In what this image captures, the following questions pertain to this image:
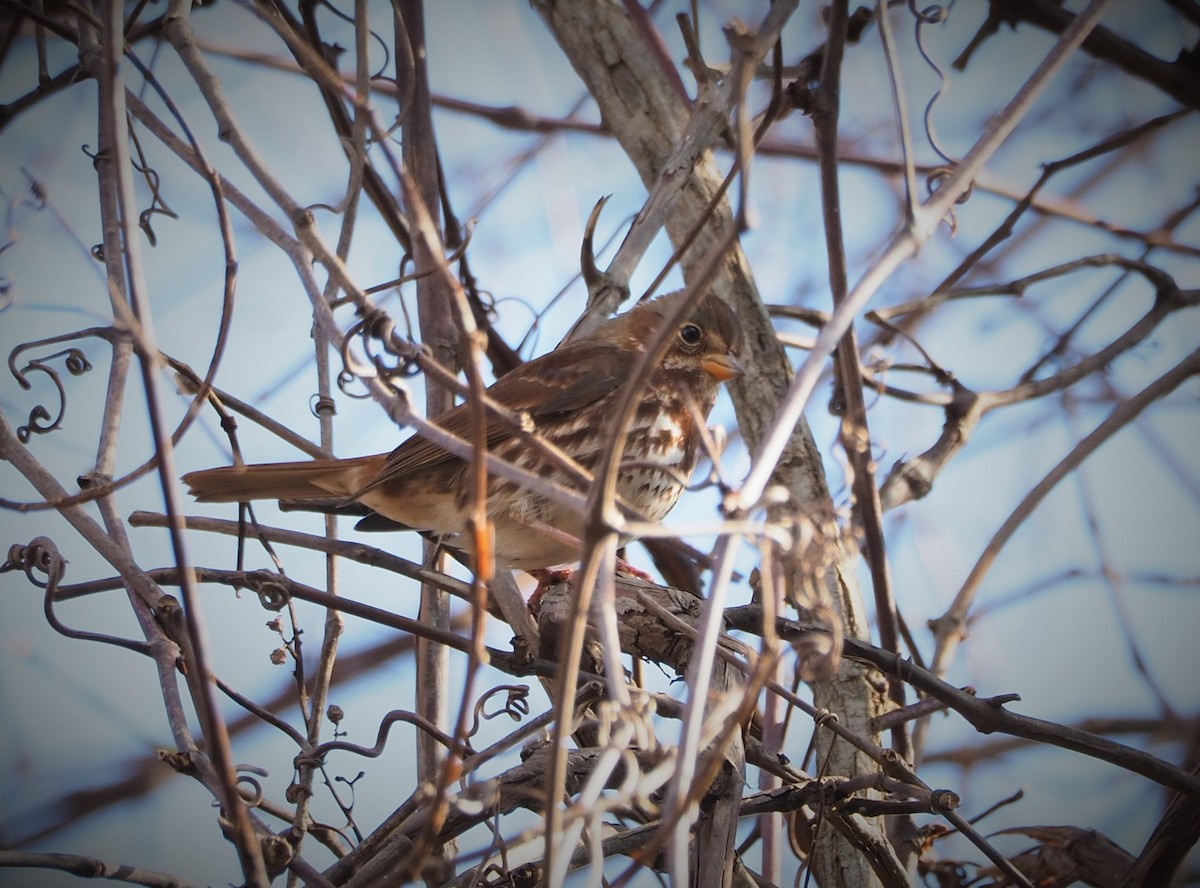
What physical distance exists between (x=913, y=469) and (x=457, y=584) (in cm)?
170

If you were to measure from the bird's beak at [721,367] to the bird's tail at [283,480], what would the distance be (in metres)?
1.18

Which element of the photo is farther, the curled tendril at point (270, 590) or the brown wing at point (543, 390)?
the brown wing at point (543, 390)

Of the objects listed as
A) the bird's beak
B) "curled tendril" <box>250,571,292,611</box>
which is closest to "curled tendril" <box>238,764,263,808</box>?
"curled tendril" <box>250,571,292,611</box>

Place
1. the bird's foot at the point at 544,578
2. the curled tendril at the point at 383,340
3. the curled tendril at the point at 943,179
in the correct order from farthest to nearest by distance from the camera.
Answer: the bird's foot at the point at 544,578 → the curled tendril at the point at 943,179 → the curled tendril at the point at 383,340

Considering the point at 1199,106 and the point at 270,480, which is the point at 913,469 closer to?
the point at 1199,106

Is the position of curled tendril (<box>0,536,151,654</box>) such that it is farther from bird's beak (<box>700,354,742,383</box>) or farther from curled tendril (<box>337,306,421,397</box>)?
bird's beak (<box>700,354,742,383</box>)

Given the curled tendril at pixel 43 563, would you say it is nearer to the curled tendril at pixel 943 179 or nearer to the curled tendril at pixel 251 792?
the curled tendril at pixel 251 792

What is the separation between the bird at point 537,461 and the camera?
10.5ft

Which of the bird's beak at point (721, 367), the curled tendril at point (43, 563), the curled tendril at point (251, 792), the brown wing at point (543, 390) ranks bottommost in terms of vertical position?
the curled tendril at point (251, 792)

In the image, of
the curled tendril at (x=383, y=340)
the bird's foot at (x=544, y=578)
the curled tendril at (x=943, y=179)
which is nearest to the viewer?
the curled tendril at (x=383, y=340)

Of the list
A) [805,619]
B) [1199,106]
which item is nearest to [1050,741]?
[805,619]

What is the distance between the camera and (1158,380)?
133 inches

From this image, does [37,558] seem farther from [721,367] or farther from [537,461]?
[721,367]

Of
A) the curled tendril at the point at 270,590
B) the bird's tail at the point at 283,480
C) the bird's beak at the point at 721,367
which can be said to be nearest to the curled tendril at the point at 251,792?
the curled tendril at the point at 270,590
